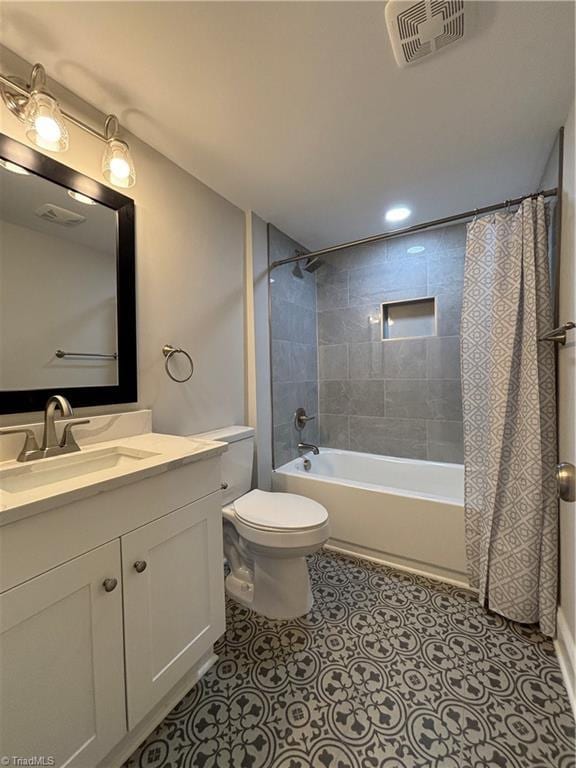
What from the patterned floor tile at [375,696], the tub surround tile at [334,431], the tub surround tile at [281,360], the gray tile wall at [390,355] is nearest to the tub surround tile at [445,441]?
the gray tile wall at [390,355]

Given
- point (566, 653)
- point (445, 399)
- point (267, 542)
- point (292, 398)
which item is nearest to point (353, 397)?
point (292, 398)

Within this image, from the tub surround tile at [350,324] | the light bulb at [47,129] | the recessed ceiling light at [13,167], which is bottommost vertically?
the tub surround tile at [350,324]

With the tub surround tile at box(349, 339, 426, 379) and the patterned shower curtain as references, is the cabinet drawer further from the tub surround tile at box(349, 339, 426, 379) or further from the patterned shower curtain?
the tub surround tile at box(349, 339, 426, 379)

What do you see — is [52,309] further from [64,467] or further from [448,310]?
[448,310]

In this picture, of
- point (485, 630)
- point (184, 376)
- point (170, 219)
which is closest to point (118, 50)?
point (170, 219)

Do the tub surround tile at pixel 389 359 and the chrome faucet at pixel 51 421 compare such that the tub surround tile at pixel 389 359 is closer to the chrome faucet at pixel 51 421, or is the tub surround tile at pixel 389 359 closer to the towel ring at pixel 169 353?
the towel ring at pixel 169 353

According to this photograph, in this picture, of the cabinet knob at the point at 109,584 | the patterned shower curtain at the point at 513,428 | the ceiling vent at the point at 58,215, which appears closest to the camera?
the cabinet knob at the point at 109,584

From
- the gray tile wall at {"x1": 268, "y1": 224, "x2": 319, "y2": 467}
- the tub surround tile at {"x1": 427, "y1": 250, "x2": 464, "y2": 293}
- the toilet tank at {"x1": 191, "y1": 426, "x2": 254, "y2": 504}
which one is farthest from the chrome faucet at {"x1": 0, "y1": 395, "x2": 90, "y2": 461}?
the tub surround tile at {"x1": 427, "y1": 250, "x2": 464, "y2": 293}

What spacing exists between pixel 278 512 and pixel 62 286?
132cm

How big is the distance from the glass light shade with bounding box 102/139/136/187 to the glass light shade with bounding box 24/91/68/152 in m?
0.17

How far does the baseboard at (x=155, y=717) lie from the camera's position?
898mm

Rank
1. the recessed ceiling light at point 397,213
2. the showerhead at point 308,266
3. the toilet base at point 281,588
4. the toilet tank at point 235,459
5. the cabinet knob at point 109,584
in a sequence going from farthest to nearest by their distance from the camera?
the showerhead at point 308,266
the recessed ceiling light at point 397,213
the toilet tank at point 235,459
the toilet base at point 281,588
the cabinet knob at point 109,584

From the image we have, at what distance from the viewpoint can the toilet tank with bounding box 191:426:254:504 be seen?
1.65 metres

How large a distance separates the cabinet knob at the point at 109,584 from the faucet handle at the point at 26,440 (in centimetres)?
49
